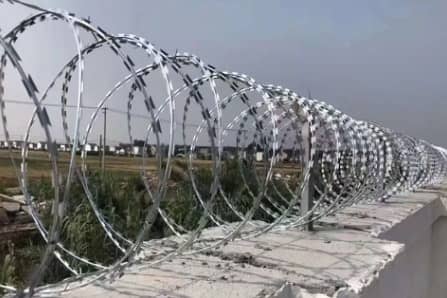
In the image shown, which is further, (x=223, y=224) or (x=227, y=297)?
(x=223, y=224)

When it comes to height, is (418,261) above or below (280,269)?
below

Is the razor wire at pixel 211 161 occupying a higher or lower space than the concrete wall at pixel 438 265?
higher

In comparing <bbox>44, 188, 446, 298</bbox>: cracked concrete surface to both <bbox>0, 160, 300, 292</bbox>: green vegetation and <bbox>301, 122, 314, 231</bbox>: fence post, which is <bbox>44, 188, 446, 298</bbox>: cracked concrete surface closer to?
<bbox>301, 122, 314, 231</bbox>: fence post

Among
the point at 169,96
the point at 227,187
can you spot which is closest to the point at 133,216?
the point at 227,187

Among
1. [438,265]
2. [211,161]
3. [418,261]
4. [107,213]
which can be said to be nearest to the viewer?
[211,161]

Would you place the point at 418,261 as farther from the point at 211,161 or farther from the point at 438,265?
the point at 211,161

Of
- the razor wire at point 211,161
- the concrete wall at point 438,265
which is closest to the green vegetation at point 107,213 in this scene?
the razor wire at point 211,161

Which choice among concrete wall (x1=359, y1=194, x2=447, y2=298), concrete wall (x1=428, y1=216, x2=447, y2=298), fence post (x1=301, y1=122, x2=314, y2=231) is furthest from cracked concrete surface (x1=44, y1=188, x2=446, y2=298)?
concrete wall (x1=428, y1=216, x2=447, y2=298)

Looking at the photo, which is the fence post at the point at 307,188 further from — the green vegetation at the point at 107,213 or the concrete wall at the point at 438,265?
the concrete wall at the point at 438,265

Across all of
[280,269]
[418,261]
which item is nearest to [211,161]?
[280,269]

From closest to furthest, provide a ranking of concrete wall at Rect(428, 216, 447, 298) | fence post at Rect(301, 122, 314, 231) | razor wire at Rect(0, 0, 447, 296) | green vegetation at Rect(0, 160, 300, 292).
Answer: razor wire at Rect(0, 0, 447, 296) → green vegetation at Rect(0, 160, 300, 292) → fence post at Rect(301, 122, 314, 231) → concrete wall at Rect(428, 216, 447, 298)

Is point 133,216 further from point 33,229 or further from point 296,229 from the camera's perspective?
point 296,229

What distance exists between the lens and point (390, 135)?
920 centimetres

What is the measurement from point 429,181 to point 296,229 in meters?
9.22
